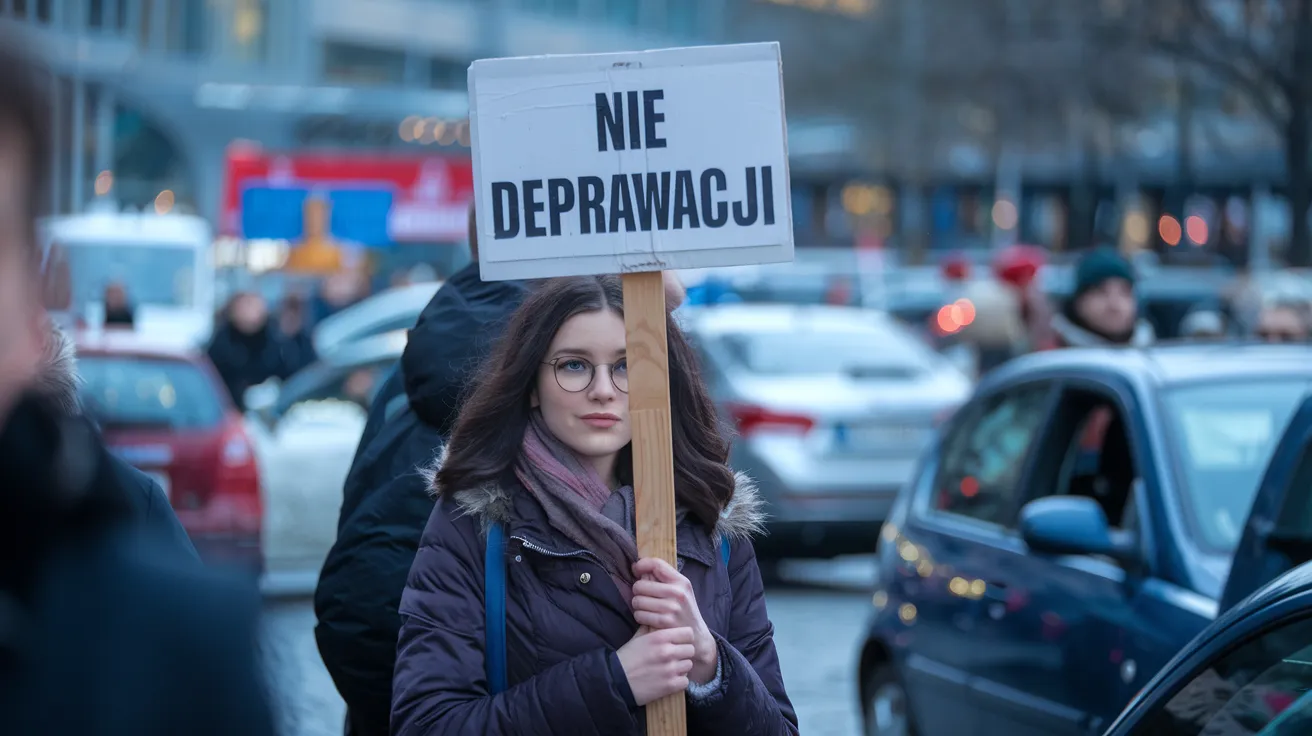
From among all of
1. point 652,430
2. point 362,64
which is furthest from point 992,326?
point 362,64

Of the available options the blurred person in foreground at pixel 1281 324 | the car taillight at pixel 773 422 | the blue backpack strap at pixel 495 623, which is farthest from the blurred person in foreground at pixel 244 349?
the blue backpack strap at pixel 495 623

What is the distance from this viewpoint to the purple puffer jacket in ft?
9.50

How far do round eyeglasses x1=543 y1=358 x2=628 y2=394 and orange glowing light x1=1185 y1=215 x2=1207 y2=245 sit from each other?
62.3 meters

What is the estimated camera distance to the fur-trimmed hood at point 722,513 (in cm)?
306

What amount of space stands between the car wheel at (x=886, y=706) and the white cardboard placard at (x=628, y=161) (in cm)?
355

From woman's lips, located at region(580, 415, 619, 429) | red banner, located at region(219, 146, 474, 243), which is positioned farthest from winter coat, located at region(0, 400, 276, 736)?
red banner, located at region(219, 146, 474, 243)

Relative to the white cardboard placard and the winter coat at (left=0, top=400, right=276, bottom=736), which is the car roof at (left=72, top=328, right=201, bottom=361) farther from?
the winter coat at (left=0, top=400, right=276, bottom=736)

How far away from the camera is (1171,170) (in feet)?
223

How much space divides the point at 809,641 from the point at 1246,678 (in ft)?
25.3

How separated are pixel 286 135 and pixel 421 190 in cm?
1816

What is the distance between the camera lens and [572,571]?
2998mm

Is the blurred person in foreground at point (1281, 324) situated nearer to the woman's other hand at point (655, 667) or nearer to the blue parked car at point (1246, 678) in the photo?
the blue parked car at point (1246, 678)

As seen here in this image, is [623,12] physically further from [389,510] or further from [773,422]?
[389,510]

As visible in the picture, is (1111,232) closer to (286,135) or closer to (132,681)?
(286,135)
